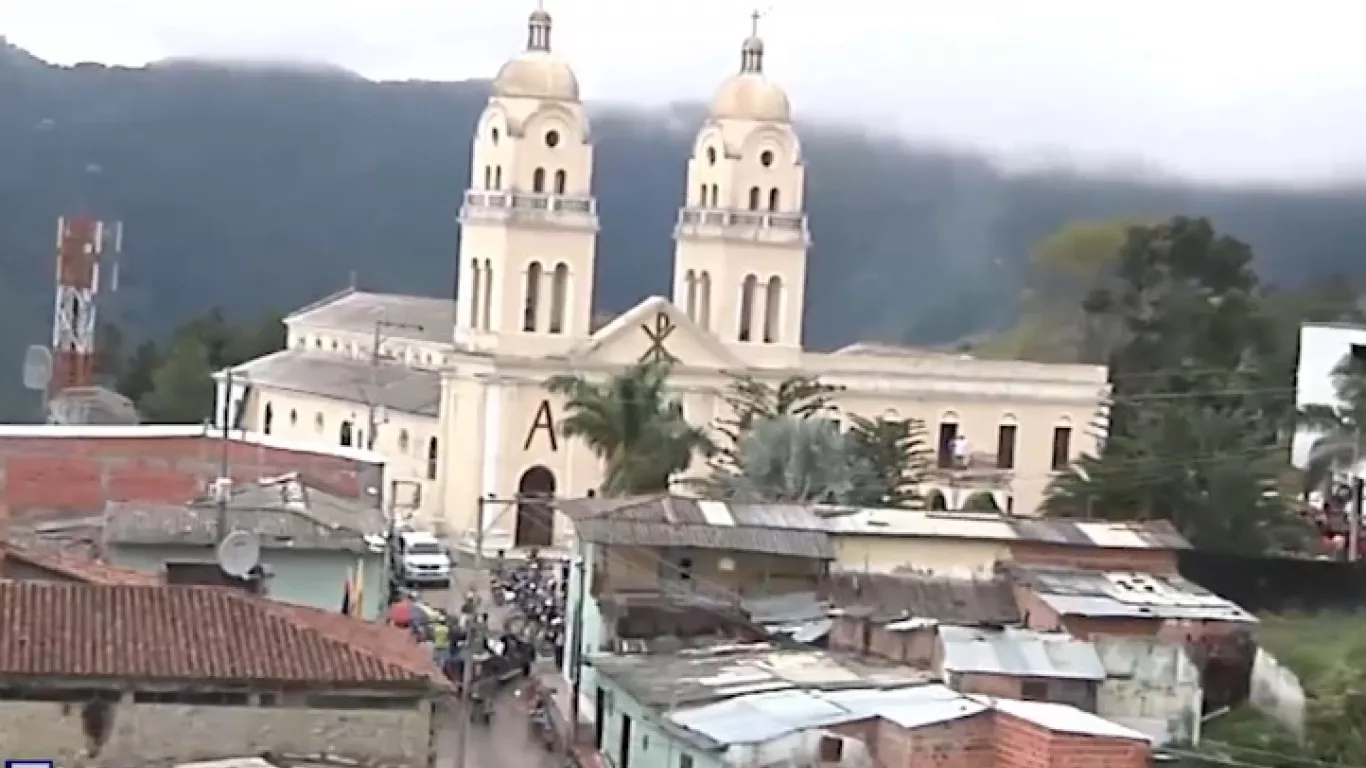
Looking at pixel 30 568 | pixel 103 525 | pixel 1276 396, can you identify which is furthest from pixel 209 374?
pixel 30 568

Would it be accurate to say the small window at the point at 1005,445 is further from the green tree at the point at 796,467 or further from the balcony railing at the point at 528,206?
the green tree at the point at 796,467

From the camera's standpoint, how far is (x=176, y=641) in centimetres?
1555

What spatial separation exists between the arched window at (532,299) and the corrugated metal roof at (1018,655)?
2938 cm

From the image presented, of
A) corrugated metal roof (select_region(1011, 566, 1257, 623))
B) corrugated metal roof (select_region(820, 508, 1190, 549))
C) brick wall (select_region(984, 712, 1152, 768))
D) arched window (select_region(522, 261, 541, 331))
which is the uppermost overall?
arched window (select_region(522, 261, 541, 331))

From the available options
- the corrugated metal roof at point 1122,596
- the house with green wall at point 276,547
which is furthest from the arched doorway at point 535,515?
the corrugated metal roof at point 1122,596

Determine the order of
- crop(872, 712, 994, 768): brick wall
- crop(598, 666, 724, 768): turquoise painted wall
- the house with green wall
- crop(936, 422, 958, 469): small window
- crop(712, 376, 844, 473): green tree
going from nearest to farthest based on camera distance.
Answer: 1. crop(872, 712, 994, 768): brick wall
2. crop(598, 666, 724, 768): turquoise painted wall
3. the house with green wall
4. crop(712, 376, 844, 473): green tree
5. crop(936, 422, 958, 469): small window

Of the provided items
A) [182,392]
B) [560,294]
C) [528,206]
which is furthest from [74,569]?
[182,392]

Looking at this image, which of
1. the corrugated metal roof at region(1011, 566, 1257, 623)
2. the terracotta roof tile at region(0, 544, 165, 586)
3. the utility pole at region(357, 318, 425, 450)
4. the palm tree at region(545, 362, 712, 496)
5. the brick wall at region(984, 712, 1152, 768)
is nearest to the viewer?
the brick wall at region(984, 712, 1152, 768)

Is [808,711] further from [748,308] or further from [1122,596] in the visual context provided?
[748,308]

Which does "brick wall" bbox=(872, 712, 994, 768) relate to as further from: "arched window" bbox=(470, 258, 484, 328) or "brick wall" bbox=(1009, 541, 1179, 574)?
"arched window" bbox=(470, 258, 484, 328)

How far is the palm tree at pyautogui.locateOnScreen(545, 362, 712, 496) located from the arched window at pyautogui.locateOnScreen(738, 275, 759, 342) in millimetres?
10664

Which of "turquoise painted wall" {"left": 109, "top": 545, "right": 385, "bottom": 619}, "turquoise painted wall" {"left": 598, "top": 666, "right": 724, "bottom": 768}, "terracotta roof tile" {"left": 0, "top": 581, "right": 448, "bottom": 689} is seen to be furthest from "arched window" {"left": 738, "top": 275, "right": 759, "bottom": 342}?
"terracotta roof tile" {"left": 0, "top": 581, "right": 448, "bottom": 689}

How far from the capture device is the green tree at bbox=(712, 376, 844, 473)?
147 ft

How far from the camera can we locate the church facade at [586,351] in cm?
4866
